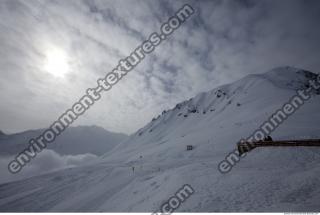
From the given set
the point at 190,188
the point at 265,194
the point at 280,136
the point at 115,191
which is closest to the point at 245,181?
the point at 265,194

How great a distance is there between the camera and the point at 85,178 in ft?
109

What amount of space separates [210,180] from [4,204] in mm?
30024

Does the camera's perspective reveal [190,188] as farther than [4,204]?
No

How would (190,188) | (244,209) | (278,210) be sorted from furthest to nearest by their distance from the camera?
(190,188) < (244,209) < (278,210)

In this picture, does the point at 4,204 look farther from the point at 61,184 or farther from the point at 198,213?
the point at 198,213

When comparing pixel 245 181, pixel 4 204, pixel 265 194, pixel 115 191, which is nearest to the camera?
pixel 265 194

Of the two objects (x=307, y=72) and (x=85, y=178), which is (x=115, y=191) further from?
(x=307, y=72)

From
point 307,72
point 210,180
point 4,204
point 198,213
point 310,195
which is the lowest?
point 310,195

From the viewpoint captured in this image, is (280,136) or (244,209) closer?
(244,209)

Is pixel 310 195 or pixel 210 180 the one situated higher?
pixel 210 180

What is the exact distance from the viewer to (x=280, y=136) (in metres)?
32.9

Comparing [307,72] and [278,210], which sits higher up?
[307,72]

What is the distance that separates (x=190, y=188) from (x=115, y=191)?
11.4 meters

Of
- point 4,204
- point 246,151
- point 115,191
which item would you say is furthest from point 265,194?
point 4,204
